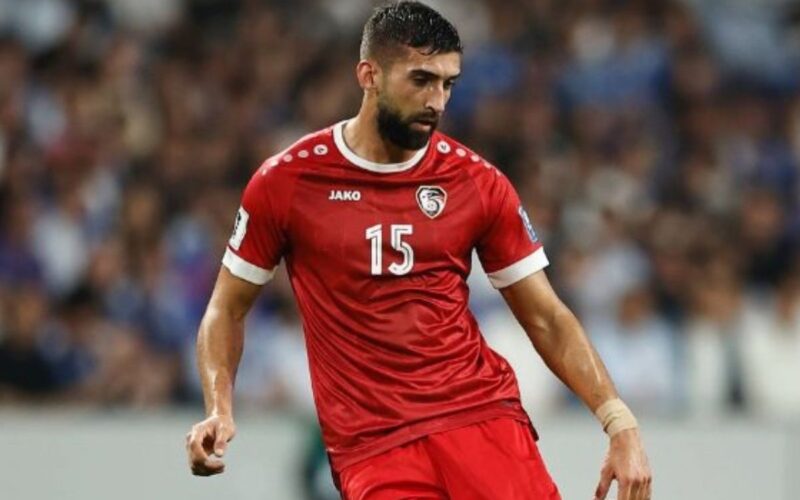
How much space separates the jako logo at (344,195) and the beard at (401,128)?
200 millimetres

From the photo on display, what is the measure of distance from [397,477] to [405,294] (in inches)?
22.4

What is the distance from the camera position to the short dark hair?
222 inches

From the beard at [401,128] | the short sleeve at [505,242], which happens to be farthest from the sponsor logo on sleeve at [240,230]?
the short sleeve at [505,242]

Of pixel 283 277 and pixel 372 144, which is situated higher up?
pixel 372 144

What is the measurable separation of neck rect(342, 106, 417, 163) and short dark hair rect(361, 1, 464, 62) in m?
0.20

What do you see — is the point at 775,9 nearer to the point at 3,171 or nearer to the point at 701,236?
the point at 701,236

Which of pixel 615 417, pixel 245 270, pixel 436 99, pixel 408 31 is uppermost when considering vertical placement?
pixel 408 31

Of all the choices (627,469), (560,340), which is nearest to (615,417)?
(627,469)

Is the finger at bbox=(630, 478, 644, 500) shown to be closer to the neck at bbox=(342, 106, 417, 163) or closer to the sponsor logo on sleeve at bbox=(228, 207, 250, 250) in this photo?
the neck at bbox=(342, 106, 417, 163)

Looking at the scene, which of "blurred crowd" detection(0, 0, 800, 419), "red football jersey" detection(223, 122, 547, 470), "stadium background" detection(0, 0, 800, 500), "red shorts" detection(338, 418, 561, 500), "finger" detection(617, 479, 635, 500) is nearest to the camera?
"finger" detection(617, 479, 635, 500)

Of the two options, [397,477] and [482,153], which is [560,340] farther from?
[482,153]

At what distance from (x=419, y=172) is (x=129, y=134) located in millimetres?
5836

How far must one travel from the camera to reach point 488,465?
565cm

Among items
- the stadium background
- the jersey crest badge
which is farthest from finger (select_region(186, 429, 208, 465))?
the stadium background
